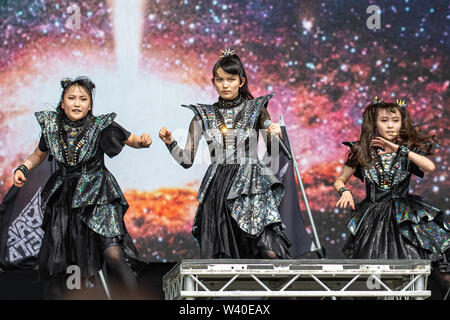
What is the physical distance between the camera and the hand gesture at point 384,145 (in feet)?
Answer: 15.2

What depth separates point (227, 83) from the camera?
4.57 meters

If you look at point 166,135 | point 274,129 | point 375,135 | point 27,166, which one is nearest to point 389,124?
point 375,135

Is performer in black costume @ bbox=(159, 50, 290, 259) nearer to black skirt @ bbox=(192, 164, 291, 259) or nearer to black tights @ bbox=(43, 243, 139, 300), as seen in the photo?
black skirt @ bbox=(192, 164, 291, 259)

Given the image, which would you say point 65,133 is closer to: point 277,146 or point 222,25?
point 277,146

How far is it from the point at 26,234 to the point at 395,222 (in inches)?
83.6

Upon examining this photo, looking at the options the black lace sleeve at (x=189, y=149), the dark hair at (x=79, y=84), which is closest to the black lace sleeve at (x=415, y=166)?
the black lace sleeve at (x=189, y=149)

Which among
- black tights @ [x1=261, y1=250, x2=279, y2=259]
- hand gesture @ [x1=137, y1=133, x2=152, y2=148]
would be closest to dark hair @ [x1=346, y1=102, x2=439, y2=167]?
black tights @ [x1=261, y1=250, x2=279, y2=259]

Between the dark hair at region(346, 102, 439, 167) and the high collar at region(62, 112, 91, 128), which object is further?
the dark hair at region(346, 102, 439, 167)

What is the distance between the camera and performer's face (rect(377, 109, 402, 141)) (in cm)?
477

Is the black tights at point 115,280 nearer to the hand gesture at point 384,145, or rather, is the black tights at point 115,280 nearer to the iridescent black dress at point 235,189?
the iridescent black dress at point 235,189

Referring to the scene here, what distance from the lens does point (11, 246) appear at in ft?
16.3

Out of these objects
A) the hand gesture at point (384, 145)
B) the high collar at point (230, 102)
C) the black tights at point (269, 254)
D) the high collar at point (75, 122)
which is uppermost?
the high collar at point (230, 102)

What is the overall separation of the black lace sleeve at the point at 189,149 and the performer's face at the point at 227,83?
221 mm

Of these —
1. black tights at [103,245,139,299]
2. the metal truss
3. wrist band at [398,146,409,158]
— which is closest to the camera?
the metal truss
